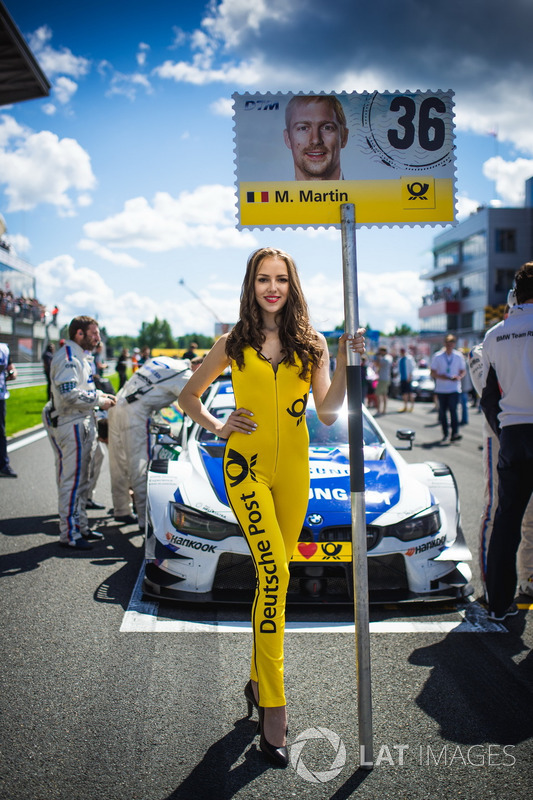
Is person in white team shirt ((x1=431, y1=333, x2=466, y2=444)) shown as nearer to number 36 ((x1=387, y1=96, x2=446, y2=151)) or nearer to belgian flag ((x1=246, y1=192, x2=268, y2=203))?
number 36 ((x1=387, y1=96, x2=446, y2=151))

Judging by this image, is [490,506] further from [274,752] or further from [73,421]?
[73,421]

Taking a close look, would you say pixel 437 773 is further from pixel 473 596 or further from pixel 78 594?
pixel 78 594

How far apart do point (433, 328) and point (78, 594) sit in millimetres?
74289

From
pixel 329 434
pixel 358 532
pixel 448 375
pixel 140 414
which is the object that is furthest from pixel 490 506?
pixel 448 375

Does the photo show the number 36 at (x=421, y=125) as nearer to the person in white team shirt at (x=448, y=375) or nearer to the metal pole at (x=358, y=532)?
the metal pole at (x=358, y=532)

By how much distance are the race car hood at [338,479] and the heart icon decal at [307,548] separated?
0.20 m

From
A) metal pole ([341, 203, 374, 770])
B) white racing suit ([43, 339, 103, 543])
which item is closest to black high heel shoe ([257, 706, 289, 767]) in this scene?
metal pole ([341, 203, 374, 770])

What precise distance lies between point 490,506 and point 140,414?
A: 325 centimetres

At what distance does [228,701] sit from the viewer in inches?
116

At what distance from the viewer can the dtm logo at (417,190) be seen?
108 inches

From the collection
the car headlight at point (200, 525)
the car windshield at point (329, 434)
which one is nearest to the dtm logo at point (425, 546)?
the car headlight at point (200, 525)

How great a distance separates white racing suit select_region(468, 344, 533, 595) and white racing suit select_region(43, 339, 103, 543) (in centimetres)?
303

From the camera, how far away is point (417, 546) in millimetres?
3926

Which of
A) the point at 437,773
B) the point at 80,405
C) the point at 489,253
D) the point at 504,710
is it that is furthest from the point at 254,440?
the point at 489,253
